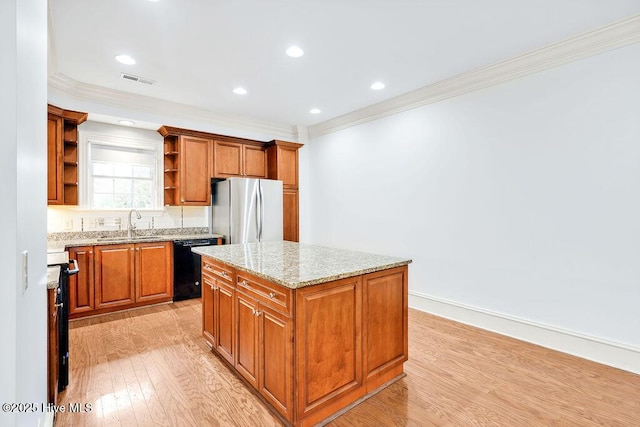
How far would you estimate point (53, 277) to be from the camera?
6.48 ft

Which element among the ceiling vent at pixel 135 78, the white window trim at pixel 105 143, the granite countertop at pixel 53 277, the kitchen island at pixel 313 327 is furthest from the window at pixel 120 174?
the kitchen island at pixel 313 327

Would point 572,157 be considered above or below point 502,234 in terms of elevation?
Result: above

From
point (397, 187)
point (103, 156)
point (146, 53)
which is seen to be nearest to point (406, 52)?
point (397, 187)

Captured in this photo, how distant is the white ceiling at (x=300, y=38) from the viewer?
238 cm

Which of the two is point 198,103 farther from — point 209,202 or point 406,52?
point 406,52

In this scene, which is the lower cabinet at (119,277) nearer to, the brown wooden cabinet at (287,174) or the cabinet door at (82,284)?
the cabinet door at (82,284)

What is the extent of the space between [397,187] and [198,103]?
3.08 meters

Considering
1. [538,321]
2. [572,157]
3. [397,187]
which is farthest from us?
[397,187]

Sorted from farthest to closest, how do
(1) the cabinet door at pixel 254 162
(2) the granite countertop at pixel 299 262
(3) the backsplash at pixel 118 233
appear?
(1) the cabinet door at pixel 254 162 → (3) the backsplash at pixel 118 233 → (2) the granite countertop at pixel 299 262

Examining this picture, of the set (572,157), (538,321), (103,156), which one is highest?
(103,156)

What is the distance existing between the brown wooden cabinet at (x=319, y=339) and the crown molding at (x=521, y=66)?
7.97 feet

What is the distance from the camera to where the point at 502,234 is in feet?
10.8

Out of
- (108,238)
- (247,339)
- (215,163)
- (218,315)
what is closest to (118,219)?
(108,238)

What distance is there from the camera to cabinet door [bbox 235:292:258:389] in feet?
6.95
